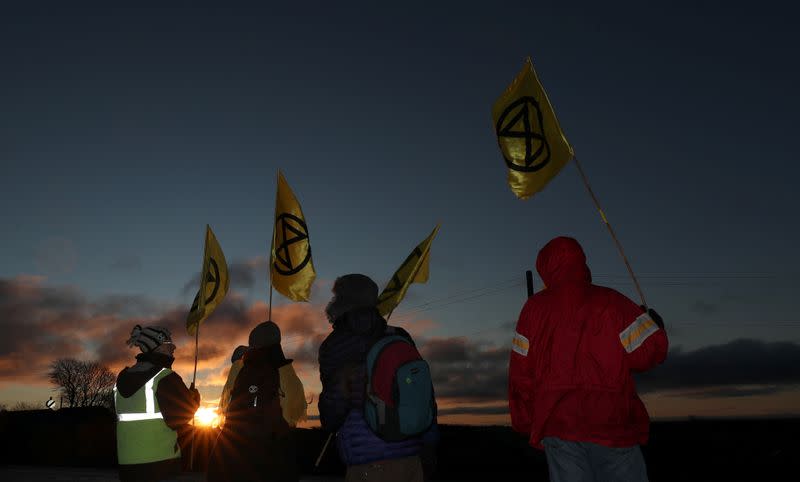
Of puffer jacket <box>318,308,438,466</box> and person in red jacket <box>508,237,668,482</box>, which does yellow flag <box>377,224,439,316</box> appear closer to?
puffer jacket <box>318,308,438,466</box>

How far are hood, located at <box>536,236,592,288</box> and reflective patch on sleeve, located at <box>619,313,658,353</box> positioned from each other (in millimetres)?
379

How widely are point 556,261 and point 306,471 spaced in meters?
24.1

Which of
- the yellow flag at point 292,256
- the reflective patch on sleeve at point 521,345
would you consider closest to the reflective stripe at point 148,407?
the reflective patch on sleeve at point 521,345

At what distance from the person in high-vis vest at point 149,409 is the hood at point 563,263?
360 cm

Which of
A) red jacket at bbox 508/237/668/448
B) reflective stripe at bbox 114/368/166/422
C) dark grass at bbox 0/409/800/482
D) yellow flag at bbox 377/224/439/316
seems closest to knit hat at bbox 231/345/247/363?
reflective stripe at bbox 114/368/166/422

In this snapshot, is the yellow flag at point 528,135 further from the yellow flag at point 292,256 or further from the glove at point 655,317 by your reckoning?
the yellow flag at point 292,256

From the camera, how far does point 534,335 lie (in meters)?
4.12

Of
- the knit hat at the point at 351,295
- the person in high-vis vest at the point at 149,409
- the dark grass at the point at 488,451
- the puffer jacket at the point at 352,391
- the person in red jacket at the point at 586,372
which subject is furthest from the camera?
the dark grass at the point at 488,451

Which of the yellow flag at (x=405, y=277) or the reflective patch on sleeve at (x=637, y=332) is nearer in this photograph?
the reflective patch on sleeve at (x=637, y=332)

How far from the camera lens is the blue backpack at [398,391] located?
404cm

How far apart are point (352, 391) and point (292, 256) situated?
7.59m

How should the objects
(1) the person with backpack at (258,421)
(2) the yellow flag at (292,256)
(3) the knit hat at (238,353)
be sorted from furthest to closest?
(2) the yellow flag at (292,256) < (3) the knit hat at (238,353) < (1) the person with backpack at (258,421)

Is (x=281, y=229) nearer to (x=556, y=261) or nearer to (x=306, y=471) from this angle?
(x=556, y=261)

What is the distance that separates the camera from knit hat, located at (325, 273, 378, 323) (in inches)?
173
